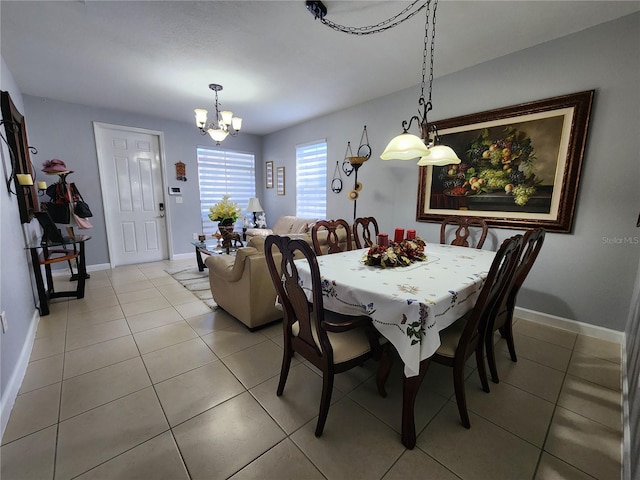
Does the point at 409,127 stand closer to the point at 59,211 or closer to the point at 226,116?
the point at 226,116

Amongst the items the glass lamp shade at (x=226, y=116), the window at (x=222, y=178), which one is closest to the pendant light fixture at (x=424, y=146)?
the glass lamp shade at (x=226, y=116)

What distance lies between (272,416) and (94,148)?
15.8ft

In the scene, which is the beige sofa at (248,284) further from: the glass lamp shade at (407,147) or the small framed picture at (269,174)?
the small framed picture at (269,174)

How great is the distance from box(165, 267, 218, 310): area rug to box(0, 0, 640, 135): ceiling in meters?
2.56

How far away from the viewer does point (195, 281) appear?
12.4 feet

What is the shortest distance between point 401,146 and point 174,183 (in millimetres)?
4545

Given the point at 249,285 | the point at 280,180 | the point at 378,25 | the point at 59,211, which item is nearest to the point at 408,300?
the point at 249,285

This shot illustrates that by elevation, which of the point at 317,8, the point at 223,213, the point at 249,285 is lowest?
the point at 249,285

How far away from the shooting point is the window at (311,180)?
15.4 feet

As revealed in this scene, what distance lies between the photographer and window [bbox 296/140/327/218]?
469 centimetres

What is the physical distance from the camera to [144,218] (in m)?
4.72

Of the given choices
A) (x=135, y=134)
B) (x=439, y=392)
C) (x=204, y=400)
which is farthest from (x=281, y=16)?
(x=135, y=134)

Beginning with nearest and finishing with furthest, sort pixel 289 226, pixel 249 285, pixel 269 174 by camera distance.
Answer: pixel 249 285 < pixel 289 226 < pixel 269 174

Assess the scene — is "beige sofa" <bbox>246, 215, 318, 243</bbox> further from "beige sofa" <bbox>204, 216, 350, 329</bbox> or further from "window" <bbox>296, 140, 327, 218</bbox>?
"beige sofa" <bbox>204, 216, 350, 329</bbox>
